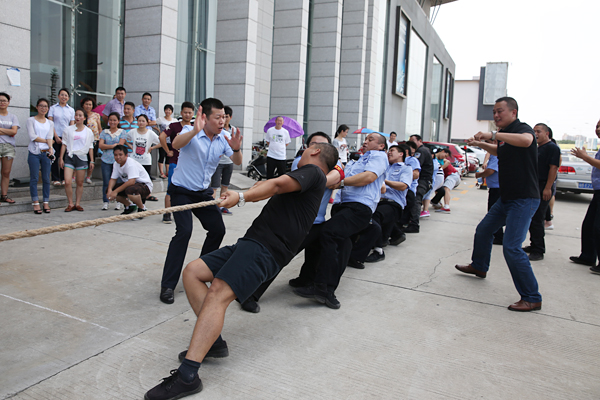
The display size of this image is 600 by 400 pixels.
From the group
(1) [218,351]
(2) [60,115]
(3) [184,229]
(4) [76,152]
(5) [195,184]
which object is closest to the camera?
(1) [218,351]

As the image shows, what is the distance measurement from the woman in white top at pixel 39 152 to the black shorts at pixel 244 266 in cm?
563

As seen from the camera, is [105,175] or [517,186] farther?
[105,175]

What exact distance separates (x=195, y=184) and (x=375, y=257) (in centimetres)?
274

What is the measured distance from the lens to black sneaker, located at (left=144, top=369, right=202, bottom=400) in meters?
2.63

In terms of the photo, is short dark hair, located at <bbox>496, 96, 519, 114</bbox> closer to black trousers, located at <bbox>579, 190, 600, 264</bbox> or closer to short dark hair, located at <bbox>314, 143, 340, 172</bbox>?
short dark hair, located at <bbox>314, 143, 340, 172</bbox>

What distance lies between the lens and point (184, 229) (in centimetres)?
421

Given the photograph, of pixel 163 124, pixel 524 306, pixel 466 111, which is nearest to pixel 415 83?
pixel 163 124

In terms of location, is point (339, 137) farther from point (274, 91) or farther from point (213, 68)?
point (274, 91)

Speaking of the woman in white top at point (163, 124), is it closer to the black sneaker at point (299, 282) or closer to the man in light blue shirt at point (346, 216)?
the man in light blue shirt at point (346, 216)

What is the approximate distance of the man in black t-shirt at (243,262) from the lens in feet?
8.93

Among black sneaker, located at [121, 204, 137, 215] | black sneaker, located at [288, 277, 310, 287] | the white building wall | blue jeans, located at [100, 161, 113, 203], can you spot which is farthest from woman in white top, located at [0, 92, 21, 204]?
the white building wall

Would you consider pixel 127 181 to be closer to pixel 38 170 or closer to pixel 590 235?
pixel 38 170

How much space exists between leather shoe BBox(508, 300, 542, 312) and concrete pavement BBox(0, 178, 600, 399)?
9 centimetres

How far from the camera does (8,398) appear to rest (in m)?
2.58
